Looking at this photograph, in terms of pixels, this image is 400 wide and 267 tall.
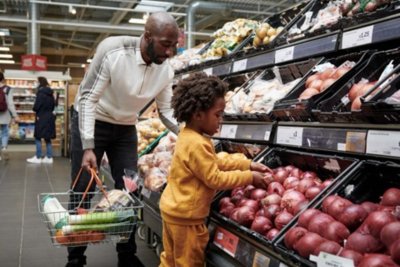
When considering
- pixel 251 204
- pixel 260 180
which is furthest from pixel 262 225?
pixel 260 180

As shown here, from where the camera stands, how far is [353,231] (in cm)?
147

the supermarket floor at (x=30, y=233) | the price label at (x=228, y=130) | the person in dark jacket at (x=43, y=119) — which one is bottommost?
the supermarket floor at (x=30, y=233)

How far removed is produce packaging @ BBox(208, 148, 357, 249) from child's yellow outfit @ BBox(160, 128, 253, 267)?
0.10m

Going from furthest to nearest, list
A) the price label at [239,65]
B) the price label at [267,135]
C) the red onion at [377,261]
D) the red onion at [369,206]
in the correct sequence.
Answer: the price label at [239,65]
the price label at [267,135]
the red onion at [369,206]
the red onion at [377,261]

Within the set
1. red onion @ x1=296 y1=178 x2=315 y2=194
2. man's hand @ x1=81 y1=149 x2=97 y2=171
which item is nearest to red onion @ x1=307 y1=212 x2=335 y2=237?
red onion @ x1=296 y1=178 x2=315 y2=194

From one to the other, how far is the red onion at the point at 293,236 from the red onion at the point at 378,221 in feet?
0.67

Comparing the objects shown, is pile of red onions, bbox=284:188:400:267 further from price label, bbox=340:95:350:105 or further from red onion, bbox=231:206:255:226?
price label, bbox=340:95:350:105

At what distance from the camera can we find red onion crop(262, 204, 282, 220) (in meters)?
1.79

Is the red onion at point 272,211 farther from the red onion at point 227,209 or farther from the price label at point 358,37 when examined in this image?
the price label at point 358,37

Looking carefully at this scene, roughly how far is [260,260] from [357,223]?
353mm

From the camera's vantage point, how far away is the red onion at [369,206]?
1.50 metres

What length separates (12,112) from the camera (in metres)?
9.33

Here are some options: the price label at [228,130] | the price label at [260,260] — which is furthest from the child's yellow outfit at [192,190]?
the price label at [228,130]

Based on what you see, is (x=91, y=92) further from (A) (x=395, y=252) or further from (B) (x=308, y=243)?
(A) (x=395, y=252)
